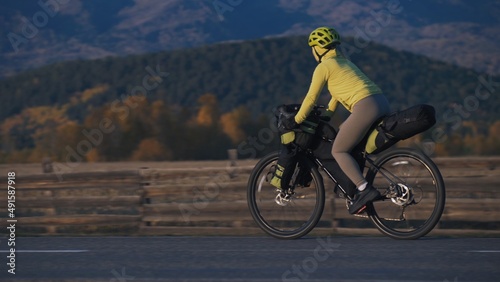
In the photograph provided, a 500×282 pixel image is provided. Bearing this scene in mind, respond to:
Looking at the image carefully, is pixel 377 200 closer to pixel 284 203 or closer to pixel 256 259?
pixel 284 203

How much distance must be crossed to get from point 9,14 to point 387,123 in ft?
165

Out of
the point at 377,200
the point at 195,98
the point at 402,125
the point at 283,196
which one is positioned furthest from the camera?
the point at 195,98

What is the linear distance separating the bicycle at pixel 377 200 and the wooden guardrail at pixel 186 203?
1.02m

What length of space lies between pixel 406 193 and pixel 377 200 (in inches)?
11.6

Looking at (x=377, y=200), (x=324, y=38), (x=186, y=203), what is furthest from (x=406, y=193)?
(x=186, y=203)

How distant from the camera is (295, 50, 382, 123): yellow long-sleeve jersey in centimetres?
853

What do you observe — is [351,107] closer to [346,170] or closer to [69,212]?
[346,170]

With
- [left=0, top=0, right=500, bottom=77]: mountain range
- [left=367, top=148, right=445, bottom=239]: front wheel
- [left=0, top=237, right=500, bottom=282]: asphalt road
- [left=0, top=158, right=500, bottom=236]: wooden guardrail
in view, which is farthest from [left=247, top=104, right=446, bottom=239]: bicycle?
[left=0, top=0, right=500, bottom=77]: mountain range

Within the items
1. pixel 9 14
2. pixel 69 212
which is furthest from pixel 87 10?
pixel 69 212

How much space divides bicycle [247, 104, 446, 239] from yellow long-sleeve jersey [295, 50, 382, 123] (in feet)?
1.68

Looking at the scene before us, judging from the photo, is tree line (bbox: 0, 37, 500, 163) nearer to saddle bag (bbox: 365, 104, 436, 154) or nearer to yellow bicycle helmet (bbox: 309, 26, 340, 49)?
yellow bicycle helmet (bbox: 309, 26, 340, 49)

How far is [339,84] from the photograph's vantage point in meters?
8.59

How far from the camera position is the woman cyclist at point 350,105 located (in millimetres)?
8508

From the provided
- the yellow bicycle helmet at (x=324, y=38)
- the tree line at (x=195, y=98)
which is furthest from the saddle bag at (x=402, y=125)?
the tree line at (x=195, y=98)
